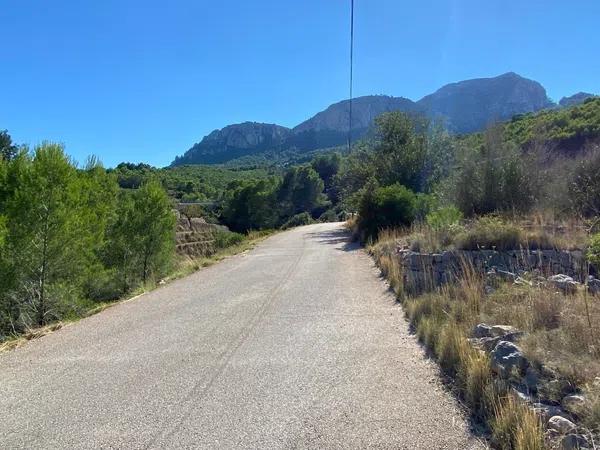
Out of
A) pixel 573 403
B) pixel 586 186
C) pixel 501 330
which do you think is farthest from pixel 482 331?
pixel 586 186

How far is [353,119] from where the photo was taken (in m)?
83.9

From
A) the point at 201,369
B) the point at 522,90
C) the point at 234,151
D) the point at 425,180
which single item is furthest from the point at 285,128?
the point at 201,369

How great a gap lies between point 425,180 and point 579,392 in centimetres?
2707

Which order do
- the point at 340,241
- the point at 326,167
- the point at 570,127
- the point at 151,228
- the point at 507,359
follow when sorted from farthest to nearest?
the point at 326,167
the point at 570,127
the point at 340,241
the point at 151,228
the point at 507,359

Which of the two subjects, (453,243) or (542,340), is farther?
(453,243)

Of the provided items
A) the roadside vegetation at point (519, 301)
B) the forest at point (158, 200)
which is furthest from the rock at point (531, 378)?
the forest at point (158, 200)

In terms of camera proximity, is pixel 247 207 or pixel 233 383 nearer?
pixel 233 383

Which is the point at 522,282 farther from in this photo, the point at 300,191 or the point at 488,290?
the point at 300,191

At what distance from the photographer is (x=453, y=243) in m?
11.1

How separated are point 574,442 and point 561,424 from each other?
24 cm

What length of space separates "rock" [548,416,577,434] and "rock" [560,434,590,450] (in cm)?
11

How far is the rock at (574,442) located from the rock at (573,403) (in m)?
0.34

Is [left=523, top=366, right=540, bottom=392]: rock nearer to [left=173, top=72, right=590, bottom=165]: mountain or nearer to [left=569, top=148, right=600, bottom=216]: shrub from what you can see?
[left=569, top=148, right=600, bottom=216]: shrub

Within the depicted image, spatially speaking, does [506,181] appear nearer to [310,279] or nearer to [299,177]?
[310,279]
